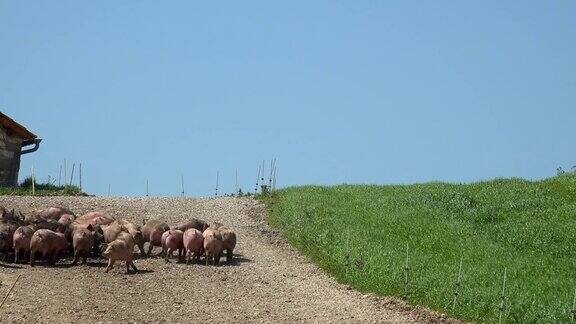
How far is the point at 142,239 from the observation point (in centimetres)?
2780

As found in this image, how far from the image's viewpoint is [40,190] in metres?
44.1

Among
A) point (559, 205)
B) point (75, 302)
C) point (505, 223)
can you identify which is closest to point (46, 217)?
point (75, 302)

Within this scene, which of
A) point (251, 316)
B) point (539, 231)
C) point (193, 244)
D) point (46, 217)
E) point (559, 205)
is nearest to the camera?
point (251, 316)

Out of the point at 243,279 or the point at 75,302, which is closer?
the point at 75,302

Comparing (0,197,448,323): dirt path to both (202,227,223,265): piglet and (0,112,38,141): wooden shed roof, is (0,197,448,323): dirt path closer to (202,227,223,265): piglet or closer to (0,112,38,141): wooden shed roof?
(202,227,223,265): piglet

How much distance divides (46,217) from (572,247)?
15956mm

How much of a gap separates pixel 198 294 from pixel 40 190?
2378 centimetres

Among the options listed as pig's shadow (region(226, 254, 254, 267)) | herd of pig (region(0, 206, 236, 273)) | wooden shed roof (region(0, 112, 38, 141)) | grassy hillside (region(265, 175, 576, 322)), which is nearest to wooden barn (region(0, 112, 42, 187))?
wooden shed roof (region(0, 112, 38, 141))

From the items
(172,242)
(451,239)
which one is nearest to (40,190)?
(172,242)

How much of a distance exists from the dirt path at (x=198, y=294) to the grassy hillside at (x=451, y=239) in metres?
0.88

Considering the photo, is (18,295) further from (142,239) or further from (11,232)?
(142,239)

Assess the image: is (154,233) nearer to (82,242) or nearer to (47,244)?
(82,242)

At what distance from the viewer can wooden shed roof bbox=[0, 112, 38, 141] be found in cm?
4534

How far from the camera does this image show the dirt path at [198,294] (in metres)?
19.5
